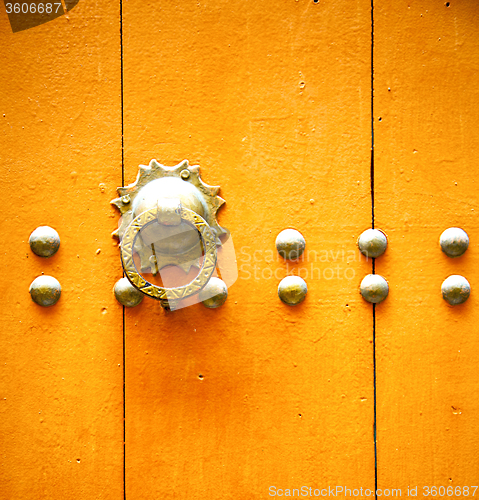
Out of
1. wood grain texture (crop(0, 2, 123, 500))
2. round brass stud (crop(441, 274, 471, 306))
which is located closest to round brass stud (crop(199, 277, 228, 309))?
wood grain texture (crop(0, 2, 123, 500))

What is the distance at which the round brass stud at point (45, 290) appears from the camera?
671mm

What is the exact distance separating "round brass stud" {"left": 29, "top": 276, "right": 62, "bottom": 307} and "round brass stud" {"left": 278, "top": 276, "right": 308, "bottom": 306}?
385 millimetres

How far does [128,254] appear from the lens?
57 cm

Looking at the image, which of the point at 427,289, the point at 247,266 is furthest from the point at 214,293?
the point at 427,289

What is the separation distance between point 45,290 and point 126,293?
14 centimetres

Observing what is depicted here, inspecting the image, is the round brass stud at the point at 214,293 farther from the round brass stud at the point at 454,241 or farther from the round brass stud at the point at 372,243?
the round brass stud at the point at 454,241

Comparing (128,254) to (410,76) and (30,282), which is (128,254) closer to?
(30,282)

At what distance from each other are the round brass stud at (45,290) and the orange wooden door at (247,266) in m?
0.01

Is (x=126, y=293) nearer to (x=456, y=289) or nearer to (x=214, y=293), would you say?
(x=214, y=293)

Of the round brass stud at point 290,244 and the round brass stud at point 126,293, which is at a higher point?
the round brass stud at point 290,244

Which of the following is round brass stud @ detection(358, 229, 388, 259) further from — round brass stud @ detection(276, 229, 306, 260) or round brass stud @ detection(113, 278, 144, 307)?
round brass stud @ detection(113, 278, 144, 307)

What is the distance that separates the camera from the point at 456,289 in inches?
26.6

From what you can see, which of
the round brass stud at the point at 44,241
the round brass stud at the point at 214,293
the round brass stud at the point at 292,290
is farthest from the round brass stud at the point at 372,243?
the round brass stud at the point at 44,241

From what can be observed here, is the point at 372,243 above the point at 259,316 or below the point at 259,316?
above
